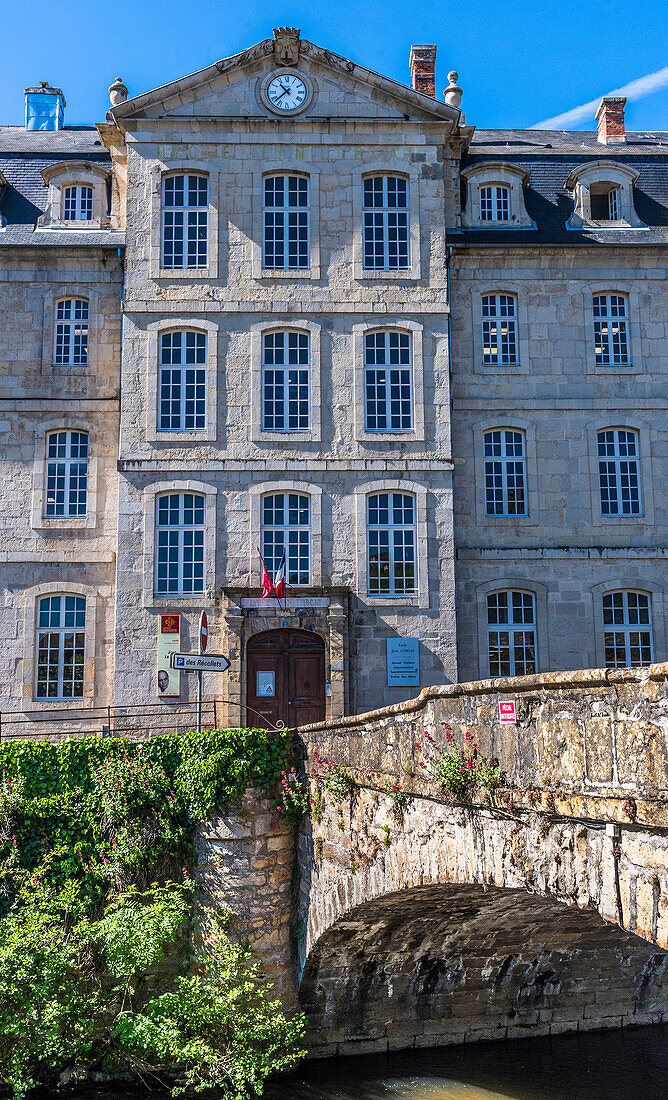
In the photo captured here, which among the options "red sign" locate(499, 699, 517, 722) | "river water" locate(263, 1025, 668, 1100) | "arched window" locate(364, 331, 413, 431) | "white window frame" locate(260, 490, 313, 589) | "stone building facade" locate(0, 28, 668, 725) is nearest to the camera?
"red sign" locate(499, 699, 517, 722)

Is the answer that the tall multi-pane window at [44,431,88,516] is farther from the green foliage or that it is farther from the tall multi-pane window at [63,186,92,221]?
the green foliage

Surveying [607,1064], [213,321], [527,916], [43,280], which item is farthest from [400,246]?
[607,1064]

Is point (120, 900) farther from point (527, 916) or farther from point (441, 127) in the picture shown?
point (441, 127)

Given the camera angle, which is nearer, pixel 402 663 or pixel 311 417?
pixel 402 663

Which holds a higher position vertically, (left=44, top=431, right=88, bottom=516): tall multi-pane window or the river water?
(left=44, top=431, right=88, bottom=516): tall multi-pane window

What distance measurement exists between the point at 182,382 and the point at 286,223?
3.90 m

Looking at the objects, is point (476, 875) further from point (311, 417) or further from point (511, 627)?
point (311, 417)

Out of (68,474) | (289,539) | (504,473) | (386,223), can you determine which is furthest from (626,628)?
(68,474)

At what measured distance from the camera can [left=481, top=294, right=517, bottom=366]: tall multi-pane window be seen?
2194 cm

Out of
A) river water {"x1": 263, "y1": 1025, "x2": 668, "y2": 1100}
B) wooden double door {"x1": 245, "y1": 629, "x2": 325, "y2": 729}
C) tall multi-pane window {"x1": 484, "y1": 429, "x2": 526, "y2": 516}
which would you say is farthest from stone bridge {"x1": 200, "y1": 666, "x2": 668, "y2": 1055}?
tall multi-pane window {"x1": 484, "y1": 429, "x2": 526, "y2": 516}

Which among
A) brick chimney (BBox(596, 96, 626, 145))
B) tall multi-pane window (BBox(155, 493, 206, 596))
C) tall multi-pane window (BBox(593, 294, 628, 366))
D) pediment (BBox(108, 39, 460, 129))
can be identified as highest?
brick chimney (BBox(596, 96, 626, 145))

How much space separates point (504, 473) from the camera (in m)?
21.6

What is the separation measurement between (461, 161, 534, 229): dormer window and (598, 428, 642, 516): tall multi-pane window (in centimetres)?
509

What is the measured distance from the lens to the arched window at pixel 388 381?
Result: 20828 millimetres
